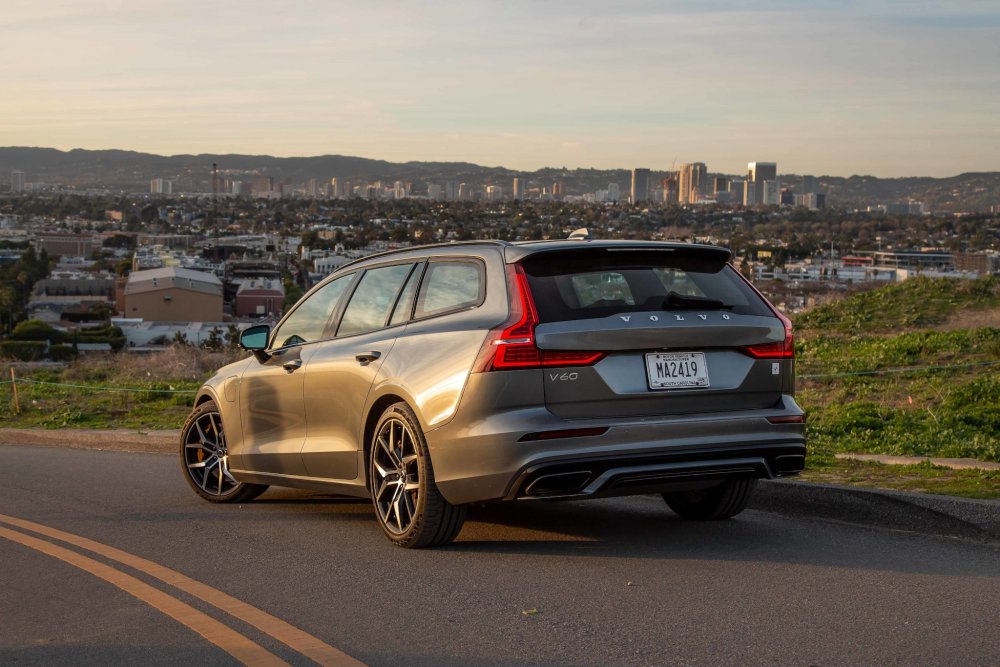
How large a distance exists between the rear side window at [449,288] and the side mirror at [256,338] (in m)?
1.74

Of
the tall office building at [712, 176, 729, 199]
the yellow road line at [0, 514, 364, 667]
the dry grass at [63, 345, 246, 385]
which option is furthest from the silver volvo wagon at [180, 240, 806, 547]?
→ the tall office building at [712, 176, 729, 199]

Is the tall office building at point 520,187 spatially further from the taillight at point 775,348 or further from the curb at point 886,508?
the taillight at point 775,348

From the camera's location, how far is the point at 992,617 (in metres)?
5.49

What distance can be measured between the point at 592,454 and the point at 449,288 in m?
1.40

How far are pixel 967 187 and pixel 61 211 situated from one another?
9811 centimetres

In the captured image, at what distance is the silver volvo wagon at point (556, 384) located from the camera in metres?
6.49

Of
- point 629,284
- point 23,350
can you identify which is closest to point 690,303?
point 629,284

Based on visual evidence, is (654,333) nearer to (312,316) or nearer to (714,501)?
(714,501)

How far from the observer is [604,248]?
690 cm

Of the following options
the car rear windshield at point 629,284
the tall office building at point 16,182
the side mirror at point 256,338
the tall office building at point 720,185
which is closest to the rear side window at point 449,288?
the car rear windshield at point 629,284

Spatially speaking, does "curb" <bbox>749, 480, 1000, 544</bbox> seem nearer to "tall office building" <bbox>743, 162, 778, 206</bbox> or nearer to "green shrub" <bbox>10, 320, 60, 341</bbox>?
"green shrub" <bbox>10, 320, 60, 341</bbox>

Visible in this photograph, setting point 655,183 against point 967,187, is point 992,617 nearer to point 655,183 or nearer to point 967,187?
point 655,183

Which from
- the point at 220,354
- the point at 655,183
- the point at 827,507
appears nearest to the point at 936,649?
the point at 827,507

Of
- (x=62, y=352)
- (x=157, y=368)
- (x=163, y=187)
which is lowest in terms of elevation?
(x=62, y=352)
